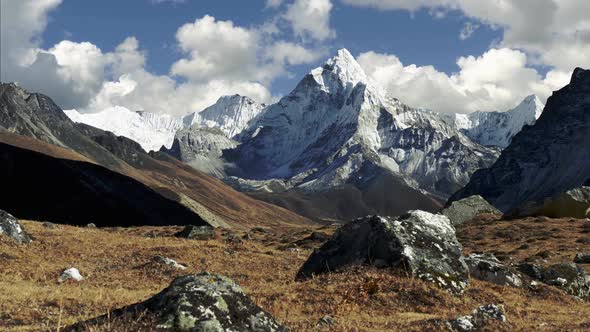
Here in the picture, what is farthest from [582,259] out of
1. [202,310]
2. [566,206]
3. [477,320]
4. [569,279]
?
[566,206]

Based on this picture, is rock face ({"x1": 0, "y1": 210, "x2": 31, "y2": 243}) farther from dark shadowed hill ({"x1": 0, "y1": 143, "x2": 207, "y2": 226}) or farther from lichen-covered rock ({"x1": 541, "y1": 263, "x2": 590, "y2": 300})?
dark shadowed hill ({"x1": 0, "y1": 143, "x2": 207, "y2": 226})

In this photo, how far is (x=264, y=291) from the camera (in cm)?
2145

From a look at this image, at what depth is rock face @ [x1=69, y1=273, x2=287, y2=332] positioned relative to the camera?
1111cm

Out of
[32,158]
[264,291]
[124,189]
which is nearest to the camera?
[264,291]

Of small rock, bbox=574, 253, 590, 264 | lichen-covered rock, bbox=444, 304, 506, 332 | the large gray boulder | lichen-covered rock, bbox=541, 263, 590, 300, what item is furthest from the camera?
small rock, bbox=574, 253, 590, 264

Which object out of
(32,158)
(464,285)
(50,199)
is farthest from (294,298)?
(32,158)

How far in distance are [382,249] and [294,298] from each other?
5792mm

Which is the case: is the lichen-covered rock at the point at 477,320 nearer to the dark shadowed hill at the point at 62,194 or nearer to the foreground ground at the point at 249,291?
the foreground ground at the point at 249,291

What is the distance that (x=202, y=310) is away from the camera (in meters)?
11.4

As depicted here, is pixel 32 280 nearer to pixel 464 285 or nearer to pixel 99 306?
Result: pixel 99 306

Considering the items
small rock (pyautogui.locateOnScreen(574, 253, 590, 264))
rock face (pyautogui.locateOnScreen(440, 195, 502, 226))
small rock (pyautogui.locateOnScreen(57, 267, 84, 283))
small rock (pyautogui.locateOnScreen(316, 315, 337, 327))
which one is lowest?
small rock (pyautogui.locateOnScreen(57, 267, 84, 283))

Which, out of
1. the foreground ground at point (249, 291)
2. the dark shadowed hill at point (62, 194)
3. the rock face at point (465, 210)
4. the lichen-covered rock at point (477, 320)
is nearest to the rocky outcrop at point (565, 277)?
the foreground ground at point (249, 291)

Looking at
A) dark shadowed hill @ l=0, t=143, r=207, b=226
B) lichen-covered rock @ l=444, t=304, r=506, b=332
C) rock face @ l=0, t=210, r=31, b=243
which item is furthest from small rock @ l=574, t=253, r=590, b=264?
dark shadowed hill @ l=0, t=143, r=207, b=226

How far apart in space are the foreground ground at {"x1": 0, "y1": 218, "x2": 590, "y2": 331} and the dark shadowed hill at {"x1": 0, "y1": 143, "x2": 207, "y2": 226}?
128 m
